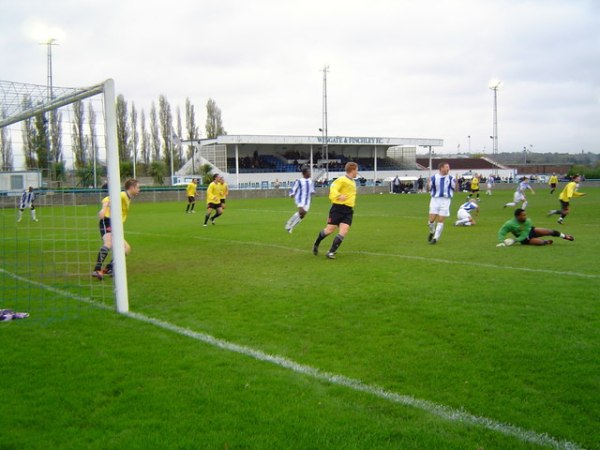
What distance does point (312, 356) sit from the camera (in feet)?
19.1

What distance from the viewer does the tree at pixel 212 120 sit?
3282 inches

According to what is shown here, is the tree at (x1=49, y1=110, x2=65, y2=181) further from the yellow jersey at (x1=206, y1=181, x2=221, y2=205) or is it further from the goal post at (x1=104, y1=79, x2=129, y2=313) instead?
the yellow jersey at (x1=206, y1=181, x2=221, y2=205)

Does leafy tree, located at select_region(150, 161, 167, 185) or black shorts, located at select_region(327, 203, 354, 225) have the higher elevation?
leafy tree, located at select_region(150, 161, 167, 185)

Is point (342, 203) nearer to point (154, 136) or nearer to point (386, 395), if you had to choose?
point (386, 395)

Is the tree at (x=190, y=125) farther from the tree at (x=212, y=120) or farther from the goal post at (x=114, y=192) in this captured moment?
the goal post at (x=114, y=192)

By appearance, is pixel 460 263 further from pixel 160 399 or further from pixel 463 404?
pixel 160 399

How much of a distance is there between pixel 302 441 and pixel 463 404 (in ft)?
4.60

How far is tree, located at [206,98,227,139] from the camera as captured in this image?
3282 inches

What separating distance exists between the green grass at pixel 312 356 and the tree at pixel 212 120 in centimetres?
7389

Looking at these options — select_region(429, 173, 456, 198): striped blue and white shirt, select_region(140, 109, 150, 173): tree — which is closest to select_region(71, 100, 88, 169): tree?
select_region(429, 173, 456, 198): striped blue and white shirt

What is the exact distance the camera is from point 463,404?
4582 millimetres

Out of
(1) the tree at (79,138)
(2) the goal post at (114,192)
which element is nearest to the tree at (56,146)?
(1) the tree at (79,138)

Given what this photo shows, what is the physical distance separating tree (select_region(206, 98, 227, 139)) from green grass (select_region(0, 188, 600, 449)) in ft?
242

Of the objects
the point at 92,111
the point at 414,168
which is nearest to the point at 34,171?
the point at 92,111
